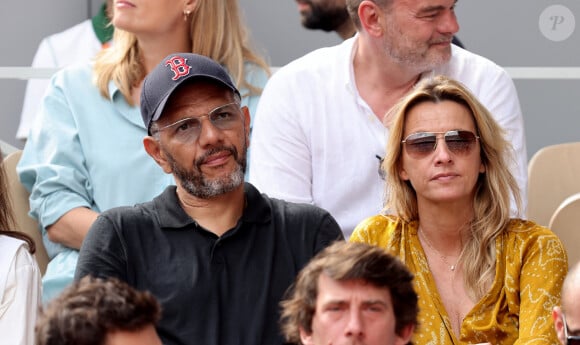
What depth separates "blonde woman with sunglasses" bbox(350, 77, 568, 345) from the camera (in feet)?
10.1

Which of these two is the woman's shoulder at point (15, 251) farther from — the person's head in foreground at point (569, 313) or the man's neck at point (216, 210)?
the person's head in foreground at point (569, 313)

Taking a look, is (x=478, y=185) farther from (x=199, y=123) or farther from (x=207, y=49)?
(x=207, y=49)

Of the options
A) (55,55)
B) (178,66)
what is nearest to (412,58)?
(178,66)

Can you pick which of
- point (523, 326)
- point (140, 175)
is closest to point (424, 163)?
point (523, 326)

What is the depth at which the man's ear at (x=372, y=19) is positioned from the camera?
152 inches

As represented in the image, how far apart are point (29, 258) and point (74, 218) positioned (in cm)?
68

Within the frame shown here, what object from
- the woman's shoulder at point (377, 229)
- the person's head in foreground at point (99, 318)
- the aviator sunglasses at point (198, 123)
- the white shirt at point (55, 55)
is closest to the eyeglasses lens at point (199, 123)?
the aviator sunglasses at point (198, 123)

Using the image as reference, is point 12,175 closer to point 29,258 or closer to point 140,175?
point 140,175

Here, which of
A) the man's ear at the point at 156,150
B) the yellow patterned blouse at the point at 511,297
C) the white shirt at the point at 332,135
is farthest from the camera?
the white shirt at the point at 332,135

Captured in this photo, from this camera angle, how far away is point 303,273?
103 inches

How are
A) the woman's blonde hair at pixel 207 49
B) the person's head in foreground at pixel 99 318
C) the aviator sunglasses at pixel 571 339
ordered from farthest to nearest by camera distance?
the woman's blonde hair at pixel 207 49
the aviator sunglasses at pixel 571 339
the person's head in foreground at pixel 99 318

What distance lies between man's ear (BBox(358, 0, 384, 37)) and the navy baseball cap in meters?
0.84

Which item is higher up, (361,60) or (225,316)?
(361,60)

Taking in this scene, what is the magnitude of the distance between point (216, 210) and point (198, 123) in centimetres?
23
